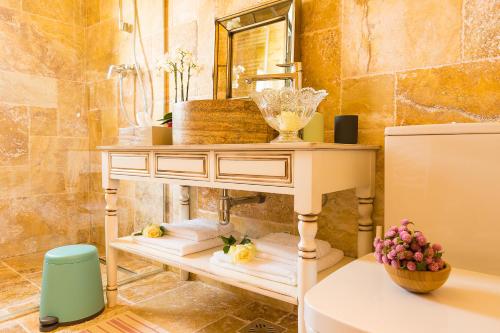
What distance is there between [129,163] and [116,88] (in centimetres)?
107

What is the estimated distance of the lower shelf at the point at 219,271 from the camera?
3.57 feet

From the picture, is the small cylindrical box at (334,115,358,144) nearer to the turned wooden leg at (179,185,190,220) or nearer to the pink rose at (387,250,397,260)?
the pink rose at (387,250,397,260)

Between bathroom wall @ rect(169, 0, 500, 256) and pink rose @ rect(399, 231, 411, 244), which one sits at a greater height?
bathroom wall @ rect(169, 0, 500, 256)

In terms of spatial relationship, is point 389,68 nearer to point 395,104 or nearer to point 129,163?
point 395,104

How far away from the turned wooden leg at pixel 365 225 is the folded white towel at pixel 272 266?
9 cm

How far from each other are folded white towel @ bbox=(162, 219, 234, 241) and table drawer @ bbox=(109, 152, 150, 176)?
0.29 metres

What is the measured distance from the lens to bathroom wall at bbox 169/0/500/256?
1.12 metres

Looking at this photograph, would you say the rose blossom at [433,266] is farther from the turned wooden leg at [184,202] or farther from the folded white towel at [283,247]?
the turned wooden leg at [184,202]

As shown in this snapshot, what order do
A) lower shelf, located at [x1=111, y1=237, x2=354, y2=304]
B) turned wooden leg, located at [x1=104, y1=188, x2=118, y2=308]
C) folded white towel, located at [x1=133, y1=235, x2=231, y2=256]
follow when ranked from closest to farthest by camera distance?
lower shelf, located at [x1=111, y1=237, x2=354, y2=304] → folded white towel, located at [x1=133, y1=235, x2=231, y2=256] → turned wooden leg, located at [x1=104, y1=188, x2=118, y2=308]

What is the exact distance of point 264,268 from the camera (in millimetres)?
1173

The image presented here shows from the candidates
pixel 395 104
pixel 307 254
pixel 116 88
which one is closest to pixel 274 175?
pixel 307 254

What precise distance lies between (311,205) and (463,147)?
1.50 ft

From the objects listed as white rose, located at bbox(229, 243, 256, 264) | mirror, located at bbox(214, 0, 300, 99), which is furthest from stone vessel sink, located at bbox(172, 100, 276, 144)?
white rose, located at bbox(229, 243, 256, 264)

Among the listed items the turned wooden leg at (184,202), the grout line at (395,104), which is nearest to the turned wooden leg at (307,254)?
the grout line at (395,104)
